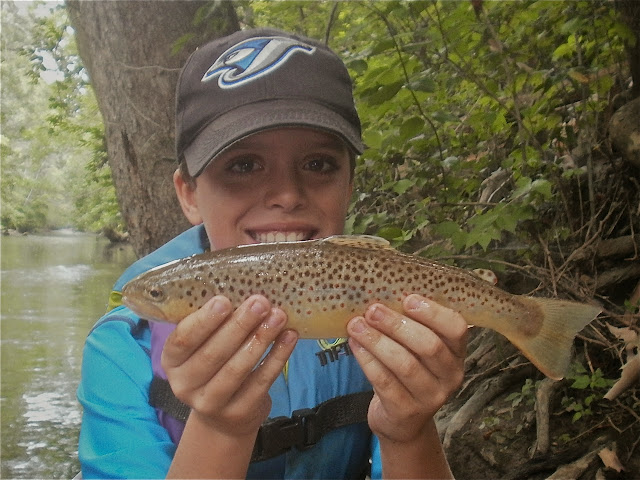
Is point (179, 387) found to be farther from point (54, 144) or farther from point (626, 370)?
point (54, 144)

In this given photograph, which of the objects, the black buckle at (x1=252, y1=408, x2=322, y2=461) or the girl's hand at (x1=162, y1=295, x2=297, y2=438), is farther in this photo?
the black buckle at (x1=252, y1=408, x2=322, y2=461)

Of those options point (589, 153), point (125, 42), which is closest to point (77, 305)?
point (125, 42)

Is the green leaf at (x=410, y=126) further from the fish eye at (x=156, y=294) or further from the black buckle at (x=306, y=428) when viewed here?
the fish eye at (x=156, y=294)

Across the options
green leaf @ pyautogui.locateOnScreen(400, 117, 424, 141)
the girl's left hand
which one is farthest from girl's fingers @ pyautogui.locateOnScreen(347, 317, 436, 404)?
green leaf @ pyautogui.locateOnScreen(400, 117, 424, 141)

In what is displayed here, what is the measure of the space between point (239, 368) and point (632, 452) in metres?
3.11

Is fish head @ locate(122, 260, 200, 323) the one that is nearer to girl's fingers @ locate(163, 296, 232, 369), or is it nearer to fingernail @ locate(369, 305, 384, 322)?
girl's fingers @ locate(163, 296, 232, 369)

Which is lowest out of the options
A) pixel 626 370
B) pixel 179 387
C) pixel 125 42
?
pixel 626 370

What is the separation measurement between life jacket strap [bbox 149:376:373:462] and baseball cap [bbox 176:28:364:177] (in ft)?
3.07

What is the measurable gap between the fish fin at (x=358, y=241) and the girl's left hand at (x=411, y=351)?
0.25m

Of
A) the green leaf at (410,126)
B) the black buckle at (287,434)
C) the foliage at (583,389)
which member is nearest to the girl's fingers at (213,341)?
the black buckle at (287,434)

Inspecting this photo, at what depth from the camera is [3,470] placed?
25.5 ft

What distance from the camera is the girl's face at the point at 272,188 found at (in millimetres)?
2287

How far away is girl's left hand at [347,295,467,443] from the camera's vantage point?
6.15 ft

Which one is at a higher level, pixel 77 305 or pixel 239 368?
pixel 239 368
